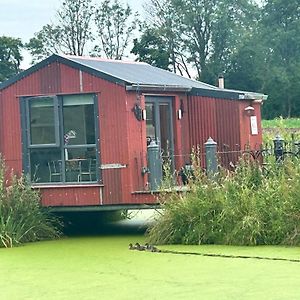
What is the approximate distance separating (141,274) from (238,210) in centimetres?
213

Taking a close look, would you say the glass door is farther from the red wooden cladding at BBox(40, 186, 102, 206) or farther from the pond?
the pond

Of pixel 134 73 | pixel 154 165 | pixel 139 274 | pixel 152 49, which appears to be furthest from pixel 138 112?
pixel 152 49

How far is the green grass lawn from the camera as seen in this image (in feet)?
25.3

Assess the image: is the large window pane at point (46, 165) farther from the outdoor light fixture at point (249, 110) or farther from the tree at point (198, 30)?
the tree at point (198, 30)

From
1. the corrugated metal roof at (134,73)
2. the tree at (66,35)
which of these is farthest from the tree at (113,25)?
the corrugated metal roof at (134,73)

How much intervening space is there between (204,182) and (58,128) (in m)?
2.75

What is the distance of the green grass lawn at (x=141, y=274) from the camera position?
7.72 m

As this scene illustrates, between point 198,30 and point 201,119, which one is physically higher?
point 198,30

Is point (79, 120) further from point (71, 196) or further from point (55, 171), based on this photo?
point (71, 196)

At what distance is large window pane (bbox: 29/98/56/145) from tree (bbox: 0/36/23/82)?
29133mm

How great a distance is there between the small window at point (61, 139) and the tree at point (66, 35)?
32852mm

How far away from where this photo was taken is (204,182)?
438 inches

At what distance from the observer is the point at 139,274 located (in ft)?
28.8

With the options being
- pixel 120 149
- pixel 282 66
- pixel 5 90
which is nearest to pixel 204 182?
pixel 120 149
